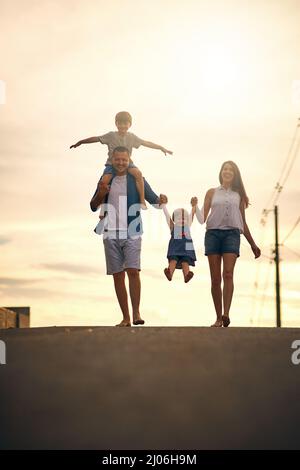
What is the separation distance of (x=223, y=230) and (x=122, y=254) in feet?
4.55

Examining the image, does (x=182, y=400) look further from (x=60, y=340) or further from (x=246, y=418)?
(x=60, y=340)

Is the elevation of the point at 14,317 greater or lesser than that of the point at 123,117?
greater

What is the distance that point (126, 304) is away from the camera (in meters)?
11.5

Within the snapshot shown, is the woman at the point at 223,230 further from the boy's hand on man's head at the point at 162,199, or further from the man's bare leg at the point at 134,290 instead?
the man's bare leg at the point at 134,290

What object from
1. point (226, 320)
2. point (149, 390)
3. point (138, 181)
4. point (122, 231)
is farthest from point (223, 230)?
point (149, 390)

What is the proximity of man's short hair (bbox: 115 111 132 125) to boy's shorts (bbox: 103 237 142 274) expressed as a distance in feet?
4.70

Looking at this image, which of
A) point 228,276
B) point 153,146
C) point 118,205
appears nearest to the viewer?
point 118,205

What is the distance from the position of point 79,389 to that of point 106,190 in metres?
3.79

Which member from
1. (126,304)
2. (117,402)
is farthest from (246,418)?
(126,304)

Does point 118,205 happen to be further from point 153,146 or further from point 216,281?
point 216,281

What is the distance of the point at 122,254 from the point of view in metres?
11.5

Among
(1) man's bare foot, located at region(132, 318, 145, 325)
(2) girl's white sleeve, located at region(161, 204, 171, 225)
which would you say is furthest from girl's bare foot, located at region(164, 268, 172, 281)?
(1) man's bare foot, located at region(132, 318, 145, 325)

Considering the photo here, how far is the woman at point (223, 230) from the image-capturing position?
12016 millimetres

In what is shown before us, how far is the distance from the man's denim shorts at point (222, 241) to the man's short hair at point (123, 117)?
69.3 inches
